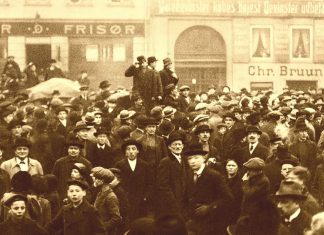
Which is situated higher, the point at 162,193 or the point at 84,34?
the point at 84,34

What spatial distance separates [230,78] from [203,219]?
29837 millimetres

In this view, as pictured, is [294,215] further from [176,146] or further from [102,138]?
[102,138]

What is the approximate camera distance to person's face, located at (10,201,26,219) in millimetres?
8906


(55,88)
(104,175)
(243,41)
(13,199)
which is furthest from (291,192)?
(243,41)

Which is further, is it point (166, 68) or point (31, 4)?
point (31, 4)

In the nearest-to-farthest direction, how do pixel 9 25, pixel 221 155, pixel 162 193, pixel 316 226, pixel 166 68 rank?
pixel 316 226 → pixel 162 193 → pixel 221 155 → pixel 166 68 → pixel 9 25

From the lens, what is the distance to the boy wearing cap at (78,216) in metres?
9.02

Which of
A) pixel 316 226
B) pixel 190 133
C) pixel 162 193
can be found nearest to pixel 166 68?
pixel 190 133

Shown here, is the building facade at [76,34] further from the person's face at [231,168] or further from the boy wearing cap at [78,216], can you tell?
the boy wearing cap at [78,216]

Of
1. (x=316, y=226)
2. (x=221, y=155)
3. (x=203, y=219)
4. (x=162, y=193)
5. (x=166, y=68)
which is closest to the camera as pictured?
(x=316, y=226)

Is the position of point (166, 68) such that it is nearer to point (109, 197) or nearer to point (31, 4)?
point (109, 197)

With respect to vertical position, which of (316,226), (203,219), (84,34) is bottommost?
(203,219)

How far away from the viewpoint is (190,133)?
14742 millimetres

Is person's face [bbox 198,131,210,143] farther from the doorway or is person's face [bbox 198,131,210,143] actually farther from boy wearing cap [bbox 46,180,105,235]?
the doorway
